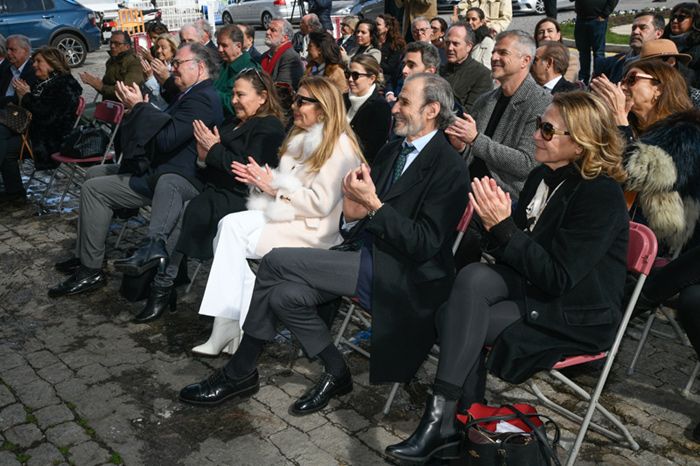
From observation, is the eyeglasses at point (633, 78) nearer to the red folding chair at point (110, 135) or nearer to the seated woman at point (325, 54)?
the seated woman at point (325, 54)

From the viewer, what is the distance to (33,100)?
8.11m

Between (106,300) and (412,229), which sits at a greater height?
(412,229)

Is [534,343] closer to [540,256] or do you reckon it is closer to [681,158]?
[540,256]

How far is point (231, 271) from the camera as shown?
15.9ft

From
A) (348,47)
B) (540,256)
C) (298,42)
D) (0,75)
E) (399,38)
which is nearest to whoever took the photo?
(540,256)

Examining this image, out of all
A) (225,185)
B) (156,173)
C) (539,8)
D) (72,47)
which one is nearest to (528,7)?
(539,8)

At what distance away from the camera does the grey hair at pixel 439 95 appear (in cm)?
428

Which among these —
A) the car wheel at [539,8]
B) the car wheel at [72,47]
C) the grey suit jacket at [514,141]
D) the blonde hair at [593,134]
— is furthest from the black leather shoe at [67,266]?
the car wheel at [539,8]

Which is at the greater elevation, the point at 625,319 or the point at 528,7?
the point at 528,7

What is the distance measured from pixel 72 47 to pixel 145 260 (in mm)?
13888

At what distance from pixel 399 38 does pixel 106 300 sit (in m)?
5.68

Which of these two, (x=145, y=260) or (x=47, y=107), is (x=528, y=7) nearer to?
(x=47, y=107)

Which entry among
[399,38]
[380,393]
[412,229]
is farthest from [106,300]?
[399,38]

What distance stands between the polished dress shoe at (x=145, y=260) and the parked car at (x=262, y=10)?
17.8 meters
